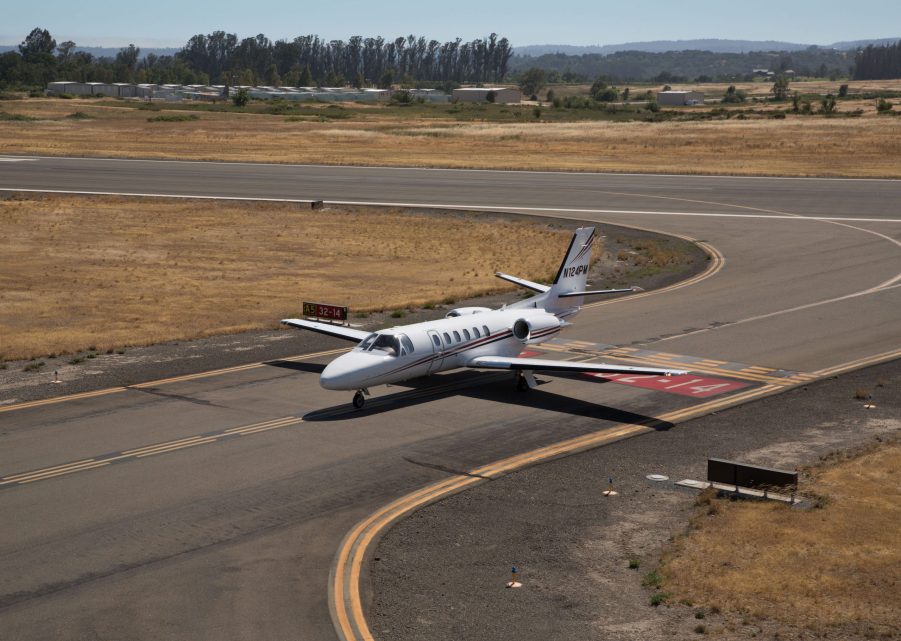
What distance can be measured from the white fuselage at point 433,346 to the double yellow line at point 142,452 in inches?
83.9

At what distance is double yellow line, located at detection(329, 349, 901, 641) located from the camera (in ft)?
66.4

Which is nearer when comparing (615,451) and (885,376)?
(615,451)

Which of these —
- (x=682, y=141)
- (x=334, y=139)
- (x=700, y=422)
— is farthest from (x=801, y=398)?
(x=334, y=139)

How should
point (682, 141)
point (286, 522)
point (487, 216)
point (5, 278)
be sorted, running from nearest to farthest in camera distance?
point (286, 522) < point (5, 278) < point (487, 216) < point (682, 141)

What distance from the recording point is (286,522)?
81.1ft

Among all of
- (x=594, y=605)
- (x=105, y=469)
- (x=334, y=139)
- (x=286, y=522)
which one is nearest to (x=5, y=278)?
(x=105, y=469)

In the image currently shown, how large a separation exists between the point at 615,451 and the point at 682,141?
11196 cm

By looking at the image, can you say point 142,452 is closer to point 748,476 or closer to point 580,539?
point 580,539

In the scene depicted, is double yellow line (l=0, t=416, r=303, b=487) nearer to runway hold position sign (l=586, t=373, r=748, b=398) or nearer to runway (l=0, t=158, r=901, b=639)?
runway (l=0, t=158, r=901, b=639)

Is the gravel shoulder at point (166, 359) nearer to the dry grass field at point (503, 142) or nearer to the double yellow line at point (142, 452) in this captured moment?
the double yellow line at point (142, 452)

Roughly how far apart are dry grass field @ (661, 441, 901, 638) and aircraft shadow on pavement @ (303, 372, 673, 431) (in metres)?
7.54

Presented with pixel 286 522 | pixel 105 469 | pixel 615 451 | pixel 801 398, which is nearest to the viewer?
pixel 286 522

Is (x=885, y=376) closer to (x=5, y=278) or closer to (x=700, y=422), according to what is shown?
(x=700, y=422)

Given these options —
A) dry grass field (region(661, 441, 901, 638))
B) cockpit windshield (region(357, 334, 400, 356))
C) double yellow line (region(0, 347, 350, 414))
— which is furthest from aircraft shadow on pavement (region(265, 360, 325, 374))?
dry grass field (region(661, 441, 901, 638))
